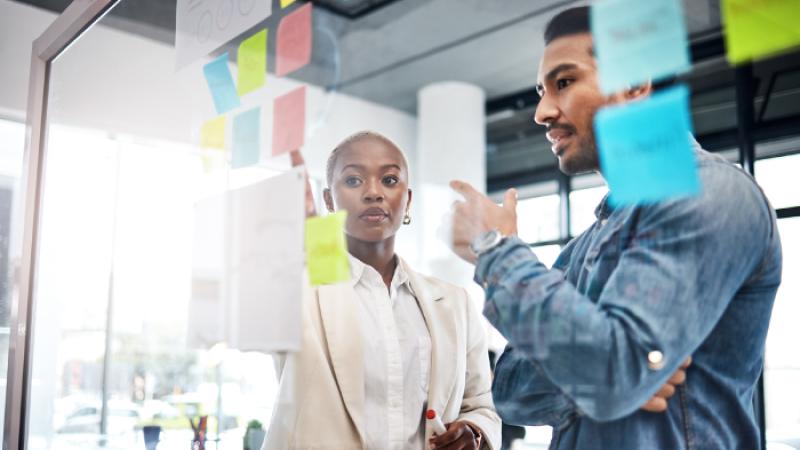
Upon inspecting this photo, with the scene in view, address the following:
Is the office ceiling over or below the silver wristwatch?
over

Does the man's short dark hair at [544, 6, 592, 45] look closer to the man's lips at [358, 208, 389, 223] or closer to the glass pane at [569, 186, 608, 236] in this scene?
the glass pane at [569, 186, 608, 236]

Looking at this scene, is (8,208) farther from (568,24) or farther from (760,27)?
(760,27)

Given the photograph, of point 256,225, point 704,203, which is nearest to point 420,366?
point 256,225

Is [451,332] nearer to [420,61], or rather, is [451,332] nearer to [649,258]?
[649,258]

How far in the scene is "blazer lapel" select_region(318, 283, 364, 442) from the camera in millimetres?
1014

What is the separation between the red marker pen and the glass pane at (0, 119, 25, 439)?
168cm

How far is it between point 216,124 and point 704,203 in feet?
3.03

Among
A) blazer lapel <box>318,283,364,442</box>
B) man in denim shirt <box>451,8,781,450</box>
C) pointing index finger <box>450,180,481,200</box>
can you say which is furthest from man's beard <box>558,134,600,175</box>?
blazer lapel <box>318,283,364,442</box>

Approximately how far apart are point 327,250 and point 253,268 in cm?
17

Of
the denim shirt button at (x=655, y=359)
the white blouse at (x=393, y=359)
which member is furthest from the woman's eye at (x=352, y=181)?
the denim shirt button at (x=655, y=359)

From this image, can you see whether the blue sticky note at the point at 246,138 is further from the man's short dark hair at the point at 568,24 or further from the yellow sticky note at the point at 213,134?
the man's short dark hair at the point at 568,24

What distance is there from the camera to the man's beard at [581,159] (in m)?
0.76

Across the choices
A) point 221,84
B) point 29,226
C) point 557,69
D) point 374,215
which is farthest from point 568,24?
point 29,226

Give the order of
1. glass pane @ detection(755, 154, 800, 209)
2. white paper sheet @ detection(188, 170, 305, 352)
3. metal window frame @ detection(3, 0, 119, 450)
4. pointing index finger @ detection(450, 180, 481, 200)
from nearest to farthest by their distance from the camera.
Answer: glass pane @ detection(755, 154, 800, 209), pointing index finger @ detection(450, 180, 481, 200), white paper sheet @ detection(188, 170, 305, 352), metal window frame @ detection(3, 0, 119, 450)
